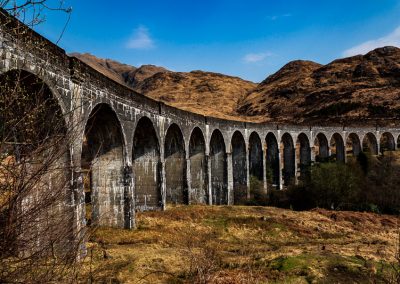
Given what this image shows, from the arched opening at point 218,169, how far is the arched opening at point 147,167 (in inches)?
392

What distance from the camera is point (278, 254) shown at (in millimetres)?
11953

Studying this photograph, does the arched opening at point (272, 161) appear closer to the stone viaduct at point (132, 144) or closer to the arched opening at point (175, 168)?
the stone viaduct at point (132, 144)

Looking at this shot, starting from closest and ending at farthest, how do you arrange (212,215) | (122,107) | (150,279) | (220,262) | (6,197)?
1. (6,197)
2. (150,279)
3. (220,262)
4. (122,107)
5. (212,215)

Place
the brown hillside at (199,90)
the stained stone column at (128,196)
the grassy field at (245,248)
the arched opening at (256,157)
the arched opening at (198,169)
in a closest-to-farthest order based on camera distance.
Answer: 1. the grassy field at (245,248)
2. the stained stone column at (128,196)
3. the arched opening at (198,169)
4. the arched opening at (256,157)
5. the brown hillside at (199,90)

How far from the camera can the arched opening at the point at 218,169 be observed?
28.0 metres

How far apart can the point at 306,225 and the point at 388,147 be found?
36883 mm

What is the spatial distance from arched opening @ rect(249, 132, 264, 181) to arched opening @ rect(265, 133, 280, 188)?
1.35 m

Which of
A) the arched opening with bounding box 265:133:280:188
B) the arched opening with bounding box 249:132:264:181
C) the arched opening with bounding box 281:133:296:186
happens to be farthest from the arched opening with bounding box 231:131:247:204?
the arched opening with bounding box 281:133:296:186

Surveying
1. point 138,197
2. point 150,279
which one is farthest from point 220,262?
point 138,197

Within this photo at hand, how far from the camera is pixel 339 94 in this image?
76.4 m

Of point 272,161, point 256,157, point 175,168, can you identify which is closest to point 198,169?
point 175,168

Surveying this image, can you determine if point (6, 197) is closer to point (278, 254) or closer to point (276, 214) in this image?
point (278, 254)

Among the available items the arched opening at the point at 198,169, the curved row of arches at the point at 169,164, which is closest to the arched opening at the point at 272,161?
the curved row of arches at the point at 169,164

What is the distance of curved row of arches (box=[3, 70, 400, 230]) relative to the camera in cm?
1457
